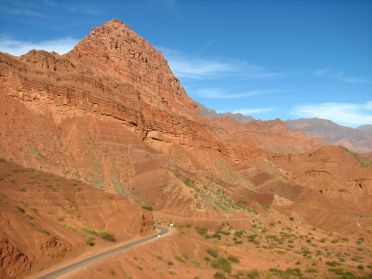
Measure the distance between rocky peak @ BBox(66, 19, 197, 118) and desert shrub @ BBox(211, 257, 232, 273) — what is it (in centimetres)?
5207

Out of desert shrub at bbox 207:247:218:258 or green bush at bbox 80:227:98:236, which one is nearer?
green bush at bbox 80:227:98:236

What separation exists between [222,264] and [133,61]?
6581 centimetres

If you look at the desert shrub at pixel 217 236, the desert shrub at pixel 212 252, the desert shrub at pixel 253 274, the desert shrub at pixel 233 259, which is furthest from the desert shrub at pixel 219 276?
the desert shrub at pixel 217 236

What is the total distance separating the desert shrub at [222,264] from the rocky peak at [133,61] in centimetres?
5207

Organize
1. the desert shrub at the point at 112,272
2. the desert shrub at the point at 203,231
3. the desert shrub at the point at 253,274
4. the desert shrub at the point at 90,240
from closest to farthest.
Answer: the desert shrub at the point at 112,272
the desert shrub at the point at 90,240
the desert shrub at the point at 253,274
the desert shrub at the point at 203,231

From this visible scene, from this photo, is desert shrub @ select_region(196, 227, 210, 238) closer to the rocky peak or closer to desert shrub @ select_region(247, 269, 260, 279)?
desert shrub @ select_region(247, 269, 260, 279)

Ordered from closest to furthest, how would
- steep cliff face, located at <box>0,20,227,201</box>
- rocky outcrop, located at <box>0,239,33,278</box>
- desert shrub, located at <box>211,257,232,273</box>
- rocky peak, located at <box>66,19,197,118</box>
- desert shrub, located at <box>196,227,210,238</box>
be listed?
rocky outcrop, located at <box>0,239,33,278</box> → desert shrub, located at <box>211,257,232,273</box> → desert shrub, located at <box>196,227,210,238</box> → steep cliff face, located at <box>0,20,227,201</box> → rocky peak, located at <box>66,19,197,118</box>

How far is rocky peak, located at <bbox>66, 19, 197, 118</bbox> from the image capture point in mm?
86188

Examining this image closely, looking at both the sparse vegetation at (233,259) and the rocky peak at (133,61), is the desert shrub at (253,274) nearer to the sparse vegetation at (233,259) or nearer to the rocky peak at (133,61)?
the sparse vegetation at (233,259)

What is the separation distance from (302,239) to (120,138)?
93.6ft

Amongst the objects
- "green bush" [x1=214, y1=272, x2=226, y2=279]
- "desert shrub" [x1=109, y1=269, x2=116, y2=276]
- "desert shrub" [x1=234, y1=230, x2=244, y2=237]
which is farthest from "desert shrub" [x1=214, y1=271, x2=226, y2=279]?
"desert shrub" [x1=234, y1=230, x2=244, y2=237]

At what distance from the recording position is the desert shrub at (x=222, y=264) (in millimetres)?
33812

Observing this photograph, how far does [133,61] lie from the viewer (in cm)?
9425

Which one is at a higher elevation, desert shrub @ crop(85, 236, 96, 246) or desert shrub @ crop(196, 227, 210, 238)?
desert shrub @ crop(85, 236, 96, 246)
